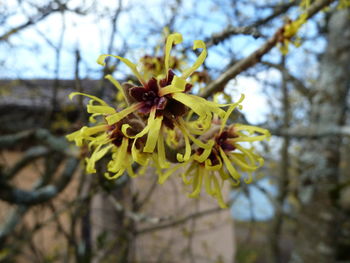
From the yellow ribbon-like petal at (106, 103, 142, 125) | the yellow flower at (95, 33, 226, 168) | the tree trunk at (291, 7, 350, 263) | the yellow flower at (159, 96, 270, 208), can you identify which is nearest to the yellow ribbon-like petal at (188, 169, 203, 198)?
the yellow flower at (159, 96, 270, 208)

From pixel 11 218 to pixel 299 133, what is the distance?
102 inches

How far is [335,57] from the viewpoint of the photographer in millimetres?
3281

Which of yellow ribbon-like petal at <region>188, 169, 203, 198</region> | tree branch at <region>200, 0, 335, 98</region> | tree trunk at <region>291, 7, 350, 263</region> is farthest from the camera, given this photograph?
tree trunk at <region>291, 7, 350, 263</region>

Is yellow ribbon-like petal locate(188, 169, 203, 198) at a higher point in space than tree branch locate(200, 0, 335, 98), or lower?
lower

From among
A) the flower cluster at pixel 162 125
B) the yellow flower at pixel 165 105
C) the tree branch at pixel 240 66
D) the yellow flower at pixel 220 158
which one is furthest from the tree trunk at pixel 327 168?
the yellow flower at pixel 165 105

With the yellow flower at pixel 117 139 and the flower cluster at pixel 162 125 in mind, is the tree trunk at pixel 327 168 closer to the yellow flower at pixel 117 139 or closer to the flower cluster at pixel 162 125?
the flower cluster at pixel 162 125

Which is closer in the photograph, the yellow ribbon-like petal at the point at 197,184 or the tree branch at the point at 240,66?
the yellow ribbon-like petal at the point at 197,184

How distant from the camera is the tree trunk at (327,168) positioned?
9.89ft

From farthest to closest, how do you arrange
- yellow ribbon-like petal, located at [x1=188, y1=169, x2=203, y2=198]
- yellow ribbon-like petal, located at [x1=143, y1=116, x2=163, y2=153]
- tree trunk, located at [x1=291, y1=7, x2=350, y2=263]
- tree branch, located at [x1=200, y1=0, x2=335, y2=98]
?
1. tree trunk, located at [x1=291, y1=7, x2=350, y2=263]
2. tree branch, located at [x1=200, y1=0, x2=335, y2=98]
3. yellow ribbon-like petal, located at [x1=188, y1=169, x2=203, y2=198]
4. yellow ribbon-like petal, located at [x1=143, y1=116, x2=163, y2=153]

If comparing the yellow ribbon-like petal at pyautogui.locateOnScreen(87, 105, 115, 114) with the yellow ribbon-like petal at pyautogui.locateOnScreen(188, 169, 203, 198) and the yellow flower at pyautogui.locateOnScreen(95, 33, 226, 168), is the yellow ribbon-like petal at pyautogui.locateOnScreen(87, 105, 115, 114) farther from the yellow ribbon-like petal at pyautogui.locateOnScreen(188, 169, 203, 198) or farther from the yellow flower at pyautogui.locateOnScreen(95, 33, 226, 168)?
the yellow ribbon-like petal at pyautogui.locateOnScreen(188, 169, 203, 198)

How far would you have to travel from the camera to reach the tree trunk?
9.89ft

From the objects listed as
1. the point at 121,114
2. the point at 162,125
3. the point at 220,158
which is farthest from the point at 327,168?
the point at 121,114

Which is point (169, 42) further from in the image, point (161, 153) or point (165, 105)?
point (161, 153)

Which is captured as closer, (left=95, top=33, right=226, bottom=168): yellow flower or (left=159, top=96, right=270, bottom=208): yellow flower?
(left=95, top=33, right=226, bottom=168): yellow flower
